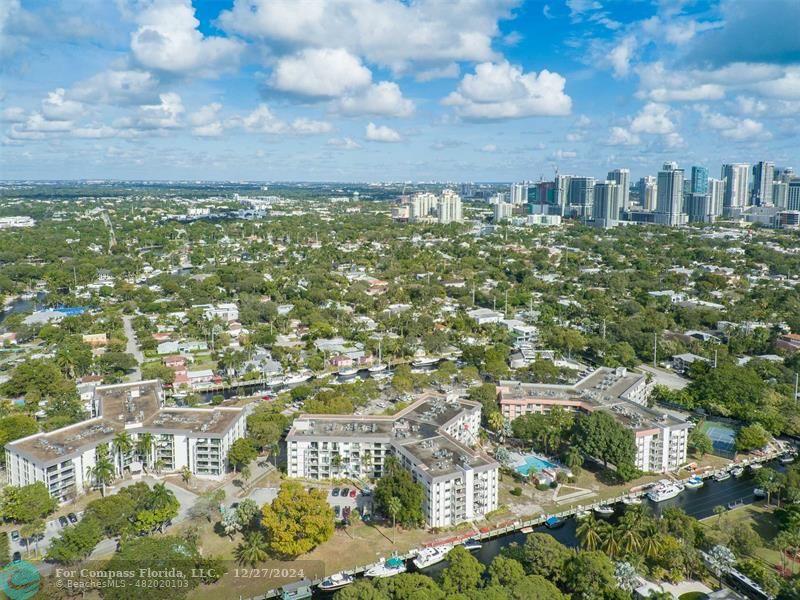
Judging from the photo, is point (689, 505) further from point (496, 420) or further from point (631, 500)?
point (496, 420)

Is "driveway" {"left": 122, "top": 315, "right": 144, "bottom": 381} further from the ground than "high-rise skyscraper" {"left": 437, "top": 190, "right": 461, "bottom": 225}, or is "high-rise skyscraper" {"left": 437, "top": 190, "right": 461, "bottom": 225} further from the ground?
"high-rise skyscraper" {"left": 437, "top": 190, "right": 461, "bottom": 225}

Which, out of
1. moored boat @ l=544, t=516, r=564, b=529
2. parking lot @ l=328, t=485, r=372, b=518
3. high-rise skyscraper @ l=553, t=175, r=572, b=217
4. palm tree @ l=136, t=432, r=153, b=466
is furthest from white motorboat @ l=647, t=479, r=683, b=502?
high-rise skyscraper @ l=553, t=175, r=572, b=217

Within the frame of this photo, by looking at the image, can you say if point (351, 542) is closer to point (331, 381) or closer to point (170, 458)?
point (170, 458)

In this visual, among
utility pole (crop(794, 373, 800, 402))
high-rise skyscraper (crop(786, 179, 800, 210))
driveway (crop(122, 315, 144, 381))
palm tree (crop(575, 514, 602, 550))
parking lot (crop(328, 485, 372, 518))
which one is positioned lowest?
parking lot (crop(328, 485, 372, 518))

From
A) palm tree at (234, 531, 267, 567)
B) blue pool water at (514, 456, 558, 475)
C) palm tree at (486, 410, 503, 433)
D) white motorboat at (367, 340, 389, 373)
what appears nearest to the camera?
palm tree at (234, 531, 267, 567)

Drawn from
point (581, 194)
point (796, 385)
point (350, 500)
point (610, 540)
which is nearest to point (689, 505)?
point (610, 540)

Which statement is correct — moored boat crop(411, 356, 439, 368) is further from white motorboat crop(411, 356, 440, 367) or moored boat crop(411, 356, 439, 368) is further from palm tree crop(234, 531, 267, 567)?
palm tree crop(234, 531, 267, 567)
